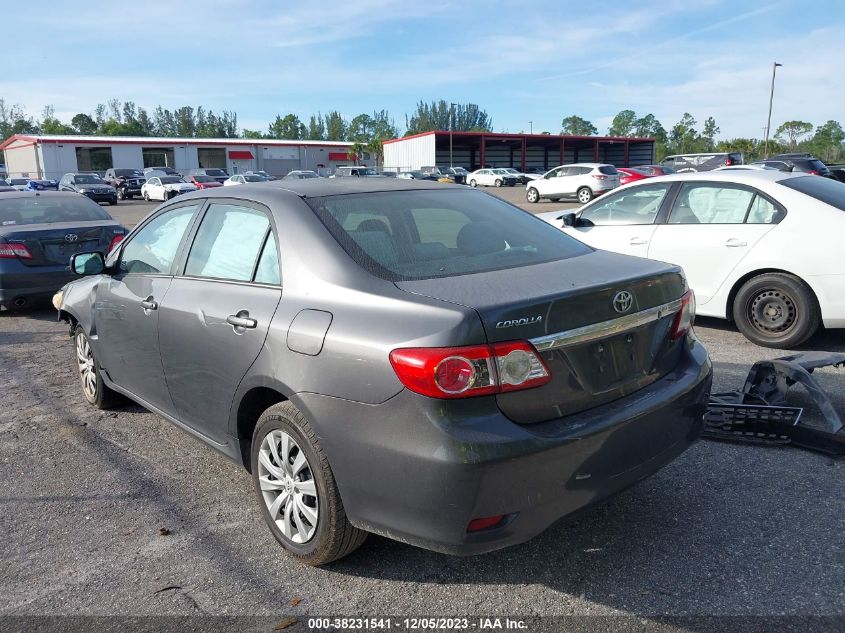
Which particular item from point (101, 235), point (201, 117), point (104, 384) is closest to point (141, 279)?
point (104, 384)

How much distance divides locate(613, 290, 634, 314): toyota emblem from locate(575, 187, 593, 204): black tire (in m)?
27.3

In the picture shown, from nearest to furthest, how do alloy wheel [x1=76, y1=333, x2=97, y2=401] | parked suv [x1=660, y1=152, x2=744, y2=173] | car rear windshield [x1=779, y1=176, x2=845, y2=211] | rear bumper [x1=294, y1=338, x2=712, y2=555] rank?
rear bumper [x1=294, y1=338, x2=712, y2=555] < alloy wheel [x1=76, y1=333, x2=97, y2=401] < car rear windshield [x1=779, y1=176, x2=845, y2=211] < parked suv [x1=660, y1=152, x2=744, y2=173]

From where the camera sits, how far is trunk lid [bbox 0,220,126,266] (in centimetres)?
789

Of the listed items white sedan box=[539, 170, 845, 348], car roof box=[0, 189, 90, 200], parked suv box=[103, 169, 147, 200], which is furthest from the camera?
parked suv box=[103, 169, 147, 200]

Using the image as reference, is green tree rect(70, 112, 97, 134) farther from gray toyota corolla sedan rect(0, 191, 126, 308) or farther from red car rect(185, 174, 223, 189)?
gray toyota corolla sedan rect(0, 191, 126, 308)

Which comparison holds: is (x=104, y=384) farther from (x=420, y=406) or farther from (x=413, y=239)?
(x=420, y=406)

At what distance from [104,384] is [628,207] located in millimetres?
5300

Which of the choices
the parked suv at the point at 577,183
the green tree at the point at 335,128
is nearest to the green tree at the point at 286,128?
the green tree at the point at 335,128

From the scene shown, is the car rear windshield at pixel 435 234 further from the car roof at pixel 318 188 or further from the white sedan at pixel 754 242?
the white sedan at pixel 754 242

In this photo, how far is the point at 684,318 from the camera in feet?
10.4

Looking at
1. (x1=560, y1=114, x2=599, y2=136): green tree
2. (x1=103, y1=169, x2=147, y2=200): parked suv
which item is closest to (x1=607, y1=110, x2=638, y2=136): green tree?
(x1=560, y1=114, x2=599, y2=136): green tree

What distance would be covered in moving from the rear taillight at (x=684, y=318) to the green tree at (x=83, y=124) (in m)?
151

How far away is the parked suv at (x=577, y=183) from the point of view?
2912 cm

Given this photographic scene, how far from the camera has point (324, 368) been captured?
266 centimetres
